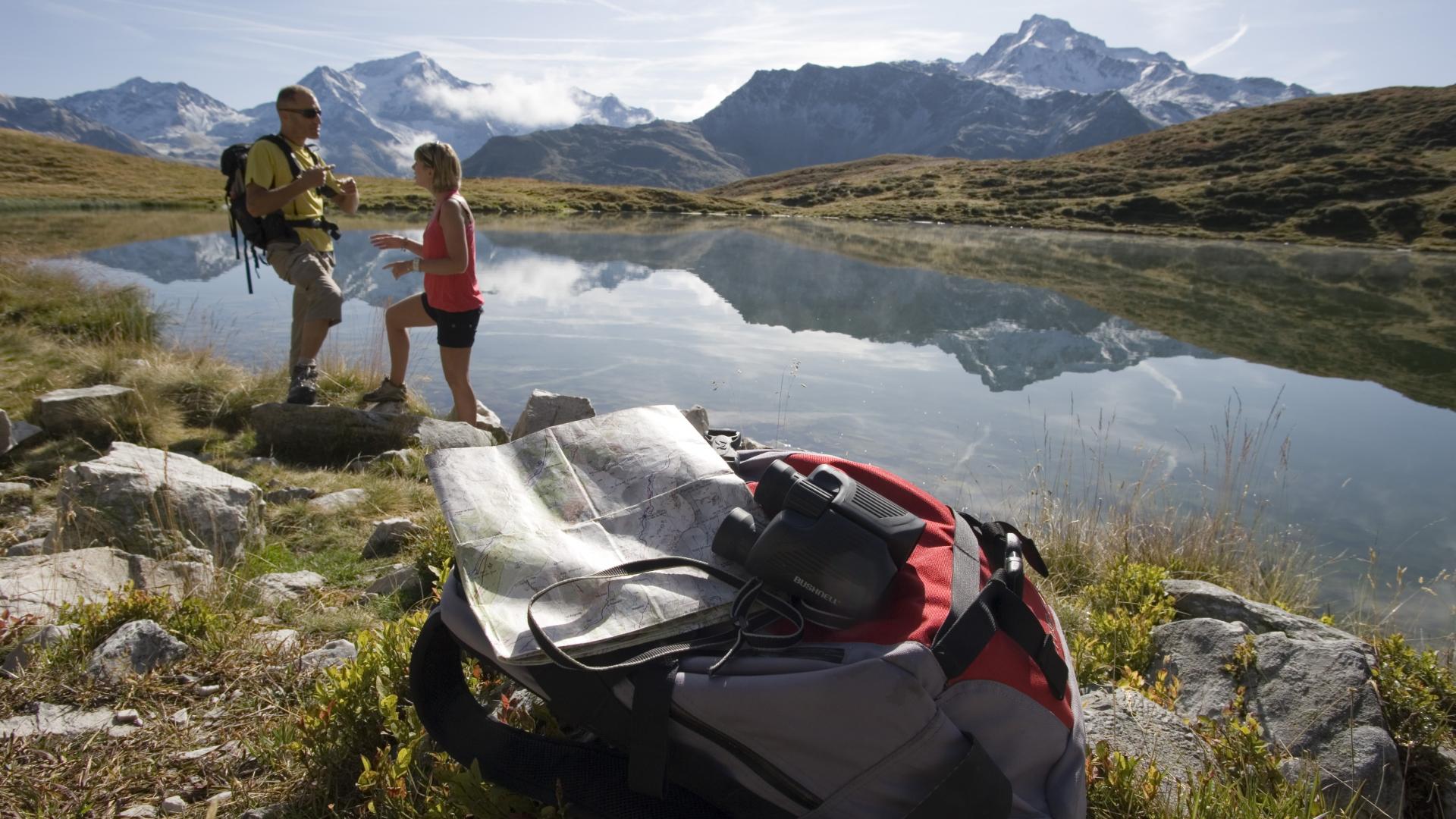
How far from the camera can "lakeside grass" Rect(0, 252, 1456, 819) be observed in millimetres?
2127

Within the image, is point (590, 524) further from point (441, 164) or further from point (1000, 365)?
point (1000, 365)

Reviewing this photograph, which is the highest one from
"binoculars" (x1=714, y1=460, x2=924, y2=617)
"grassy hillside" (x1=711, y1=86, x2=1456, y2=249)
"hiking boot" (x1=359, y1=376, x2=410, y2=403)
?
"grassy hillside" (x1=711, y1=86, x2=1456, y2=249)

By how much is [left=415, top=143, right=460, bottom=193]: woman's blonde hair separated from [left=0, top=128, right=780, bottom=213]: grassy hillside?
140 feet

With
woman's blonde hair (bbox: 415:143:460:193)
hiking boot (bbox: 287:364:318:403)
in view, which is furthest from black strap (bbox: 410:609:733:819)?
hiking boot (bbox: 287:364:318:403)

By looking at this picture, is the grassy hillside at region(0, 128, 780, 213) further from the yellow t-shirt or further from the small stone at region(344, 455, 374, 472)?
the small stone at region(344, 455, 374, 472)

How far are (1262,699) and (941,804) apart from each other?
2017mm

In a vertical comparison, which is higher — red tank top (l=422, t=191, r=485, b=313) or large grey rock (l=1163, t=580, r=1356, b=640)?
red tank top (l=422, t=191, r=485, b=313)

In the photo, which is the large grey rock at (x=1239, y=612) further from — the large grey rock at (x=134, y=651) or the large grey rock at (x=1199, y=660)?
the large grey rock at (x=134, y=651)

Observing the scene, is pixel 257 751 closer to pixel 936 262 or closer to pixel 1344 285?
pixel 936 262

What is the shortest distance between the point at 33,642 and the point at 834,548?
279cm

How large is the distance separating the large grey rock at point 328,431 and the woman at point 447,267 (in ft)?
1.62

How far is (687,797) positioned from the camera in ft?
6.41

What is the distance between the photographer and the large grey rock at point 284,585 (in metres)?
3.45

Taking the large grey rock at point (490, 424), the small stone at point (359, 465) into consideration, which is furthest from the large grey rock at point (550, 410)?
the small stone at point (359, 465)
